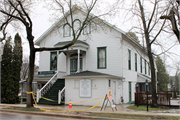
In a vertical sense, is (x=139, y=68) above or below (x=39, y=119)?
above

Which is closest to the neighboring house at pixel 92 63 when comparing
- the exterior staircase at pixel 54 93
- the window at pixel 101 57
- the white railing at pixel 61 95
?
the window at pixel 101 57

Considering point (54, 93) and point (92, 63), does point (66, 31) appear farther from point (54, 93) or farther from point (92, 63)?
point (54, 93)

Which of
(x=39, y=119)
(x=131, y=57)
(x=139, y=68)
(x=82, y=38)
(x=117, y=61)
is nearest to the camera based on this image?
(x=39, y=119)

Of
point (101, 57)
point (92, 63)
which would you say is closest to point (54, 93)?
point (92, 63)

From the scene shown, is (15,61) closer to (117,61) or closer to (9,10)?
(9,10)

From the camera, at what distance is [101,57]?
2128 centimetres

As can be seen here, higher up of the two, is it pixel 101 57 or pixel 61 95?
pixel 101 57

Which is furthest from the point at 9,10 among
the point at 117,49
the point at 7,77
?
the point at 117,49

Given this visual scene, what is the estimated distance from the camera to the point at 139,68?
27281 millimetres

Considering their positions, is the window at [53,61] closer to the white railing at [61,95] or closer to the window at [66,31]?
A: the window at [66,31]

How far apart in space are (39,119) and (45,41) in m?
14.9

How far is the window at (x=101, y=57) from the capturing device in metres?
21.1

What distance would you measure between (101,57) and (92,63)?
119cm

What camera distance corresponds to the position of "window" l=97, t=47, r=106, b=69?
2109cm
